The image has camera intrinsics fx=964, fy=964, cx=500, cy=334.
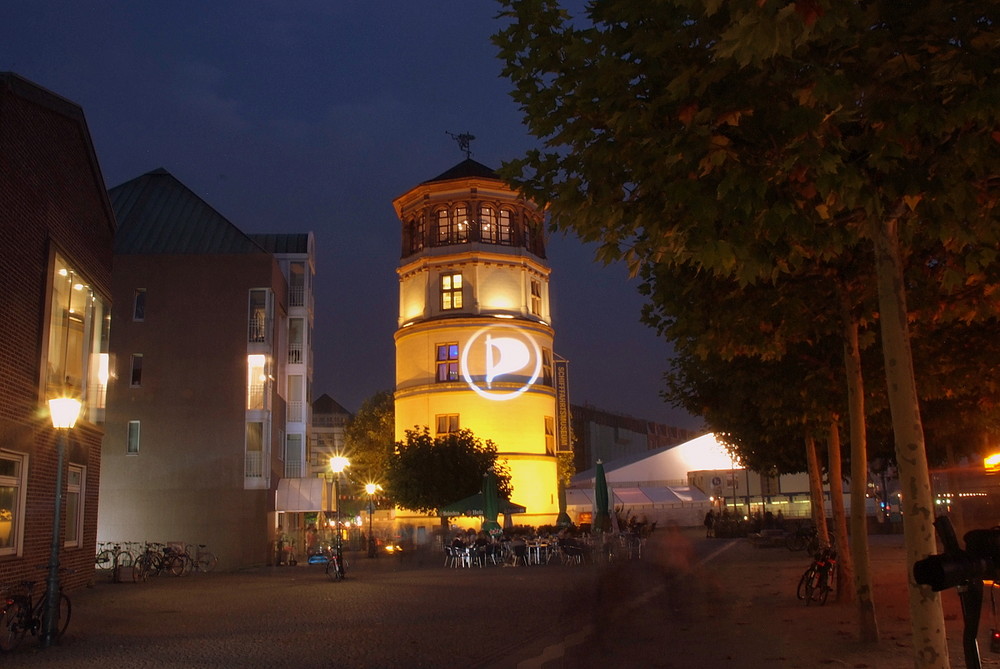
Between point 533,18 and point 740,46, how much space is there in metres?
3.49

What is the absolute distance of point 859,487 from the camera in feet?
39.2

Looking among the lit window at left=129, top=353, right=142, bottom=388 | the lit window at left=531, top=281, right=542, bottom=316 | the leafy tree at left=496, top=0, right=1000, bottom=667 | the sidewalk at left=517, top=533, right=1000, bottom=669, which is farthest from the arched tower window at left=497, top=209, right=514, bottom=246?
the leafy tree at left=496, top=0, right=1000, bottom=667

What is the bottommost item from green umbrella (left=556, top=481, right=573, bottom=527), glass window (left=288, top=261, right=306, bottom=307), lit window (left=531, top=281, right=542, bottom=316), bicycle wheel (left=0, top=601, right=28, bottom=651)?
bicycle wheel (left=0, top=601, right=28, bottom=651)

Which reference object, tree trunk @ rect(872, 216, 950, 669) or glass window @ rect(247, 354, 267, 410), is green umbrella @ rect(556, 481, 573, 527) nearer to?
glass window @ rect(247, 354, 267, 410)

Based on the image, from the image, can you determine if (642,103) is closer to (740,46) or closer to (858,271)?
(740,46)

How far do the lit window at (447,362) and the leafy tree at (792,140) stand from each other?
4694 centimetres

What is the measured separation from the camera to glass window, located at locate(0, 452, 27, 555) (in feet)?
56.5

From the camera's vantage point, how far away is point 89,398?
22656 mm

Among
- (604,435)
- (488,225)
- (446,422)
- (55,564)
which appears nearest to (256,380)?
(446,422)

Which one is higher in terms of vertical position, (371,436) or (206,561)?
(371,436)

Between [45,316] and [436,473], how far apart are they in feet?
96.7

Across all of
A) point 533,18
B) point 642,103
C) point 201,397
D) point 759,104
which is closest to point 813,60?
point 759,104

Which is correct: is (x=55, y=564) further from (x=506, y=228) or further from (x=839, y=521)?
(x=506, y=228)

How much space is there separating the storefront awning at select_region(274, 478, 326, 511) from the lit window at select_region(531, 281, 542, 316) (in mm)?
20546
